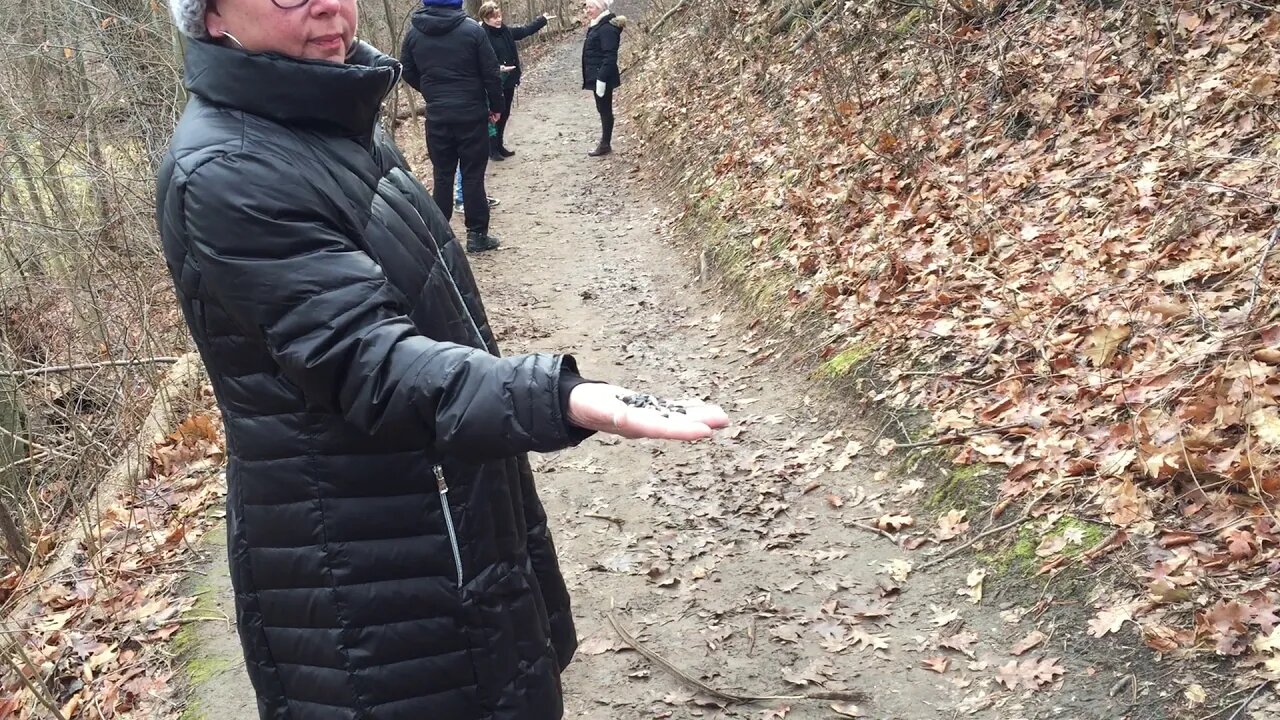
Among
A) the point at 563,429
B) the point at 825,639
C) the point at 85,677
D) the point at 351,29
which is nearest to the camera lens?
the point at 563,429

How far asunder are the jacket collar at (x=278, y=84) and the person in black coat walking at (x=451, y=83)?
719 cm

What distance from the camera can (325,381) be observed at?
1652mm

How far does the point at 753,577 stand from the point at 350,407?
9.91 feet

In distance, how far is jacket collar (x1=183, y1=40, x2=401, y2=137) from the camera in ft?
5.72

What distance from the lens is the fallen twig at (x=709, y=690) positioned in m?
3.51

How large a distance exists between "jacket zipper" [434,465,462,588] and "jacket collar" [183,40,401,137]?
764mm

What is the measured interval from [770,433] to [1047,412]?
1745 millimetres

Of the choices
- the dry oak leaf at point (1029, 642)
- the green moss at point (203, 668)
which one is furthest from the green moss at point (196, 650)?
the dry oak leaf at point (1029, 642)

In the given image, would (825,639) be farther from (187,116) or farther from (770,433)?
(187,116)

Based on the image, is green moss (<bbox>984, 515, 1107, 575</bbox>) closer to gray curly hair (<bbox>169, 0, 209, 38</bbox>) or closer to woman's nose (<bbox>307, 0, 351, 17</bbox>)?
woman's nose (<bbox>307, 0, 351, 17</bbox>)

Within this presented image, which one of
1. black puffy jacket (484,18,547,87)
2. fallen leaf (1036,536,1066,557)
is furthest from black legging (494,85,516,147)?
fallen leaf (1036,536,1066,557)

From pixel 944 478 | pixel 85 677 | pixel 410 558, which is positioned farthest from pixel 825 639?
pixel 85 677

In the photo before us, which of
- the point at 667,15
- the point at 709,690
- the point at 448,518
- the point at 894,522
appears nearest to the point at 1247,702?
the point at 894,522

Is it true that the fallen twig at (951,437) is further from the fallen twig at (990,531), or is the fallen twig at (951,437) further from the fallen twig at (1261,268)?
the fallen twig at (1261,268)
